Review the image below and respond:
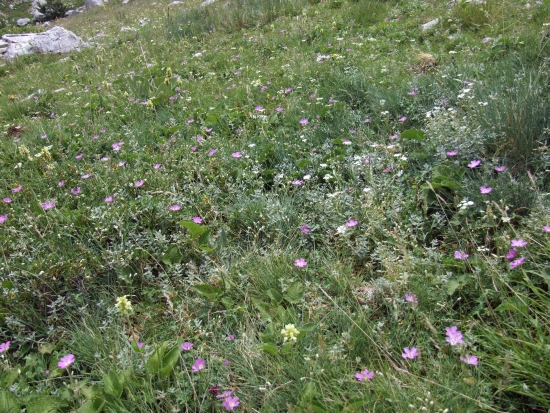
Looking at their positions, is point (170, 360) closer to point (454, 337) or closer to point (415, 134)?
point (454, 337)

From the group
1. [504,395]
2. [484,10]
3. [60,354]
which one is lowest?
[60,354]

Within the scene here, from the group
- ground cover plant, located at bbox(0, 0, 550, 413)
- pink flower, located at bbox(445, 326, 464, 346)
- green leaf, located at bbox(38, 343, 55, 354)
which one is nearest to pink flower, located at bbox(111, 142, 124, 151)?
ground cover plant, located at bbox(0, 0, 550, 413)

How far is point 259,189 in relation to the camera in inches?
120

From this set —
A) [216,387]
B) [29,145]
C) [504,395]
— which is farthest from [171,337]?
[29,145]

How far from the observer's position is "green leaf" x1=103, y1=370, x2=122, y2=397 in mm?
1773

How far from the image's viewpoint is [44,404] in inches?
71.1

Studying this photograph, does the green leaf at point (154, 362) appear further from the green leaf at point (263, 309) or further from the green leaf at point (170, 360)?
the green leaf at point (263, 309)

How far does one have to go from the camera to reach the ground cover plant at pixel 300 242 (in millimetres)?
1718

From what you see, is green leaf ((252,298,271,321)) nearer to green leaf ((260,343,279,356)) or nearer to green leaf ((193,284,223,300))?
green leaf ((193,284,223,300))

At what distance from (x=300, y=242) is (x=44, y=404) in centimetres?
153

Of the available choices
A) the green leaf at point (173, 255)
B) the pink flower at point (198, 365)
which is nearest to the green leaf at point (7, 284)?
the green leaf at point (173, 255)

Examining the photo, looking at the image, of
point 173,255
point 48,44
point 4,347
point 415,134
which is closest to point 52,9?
point 48,44

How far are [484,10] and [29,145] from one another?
566 centimetres

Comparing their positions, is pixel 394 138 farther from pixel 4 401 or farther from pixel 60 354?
pixel 4 401
